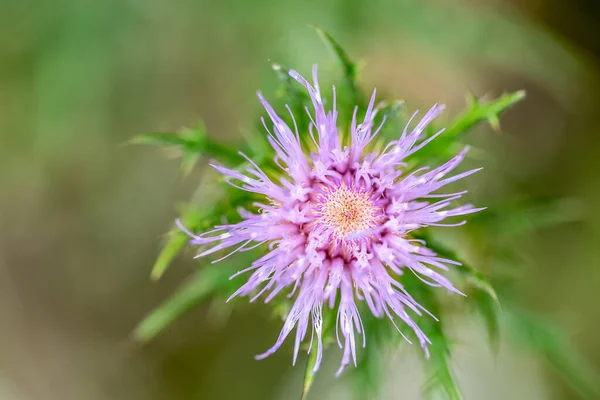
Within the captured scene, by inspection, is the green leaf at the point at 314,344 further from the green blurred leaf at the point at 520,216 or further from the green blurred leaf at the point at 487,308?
the green blurred leaf at the point at 520,216

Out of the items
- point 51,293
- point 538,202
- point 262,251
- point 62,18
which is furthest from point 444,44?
point 51,293

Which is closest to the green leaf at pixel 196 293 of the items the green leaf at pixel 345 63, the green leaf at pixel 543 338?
the green leaf at pixel 345 63

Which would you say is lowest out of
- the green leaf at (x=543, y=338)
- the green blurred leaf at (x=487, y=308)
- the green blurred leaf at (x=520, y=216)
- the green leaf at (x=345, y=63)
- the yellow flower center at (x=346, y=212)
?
the green leaf at (x=543, y=338)

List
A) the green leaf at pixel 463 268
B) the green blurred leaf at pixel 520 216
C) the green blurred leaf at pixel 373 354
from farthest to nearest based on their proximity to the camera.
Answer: the green blurred leaf at pixel 520 216 → the green blurred leaf at pixel 373 354 → the green leaf at pixel 463 268

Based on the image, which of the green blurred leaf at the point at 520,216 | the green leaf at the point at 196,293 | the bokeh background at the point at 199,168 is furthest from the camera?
the bokeh background at the point at 199,168

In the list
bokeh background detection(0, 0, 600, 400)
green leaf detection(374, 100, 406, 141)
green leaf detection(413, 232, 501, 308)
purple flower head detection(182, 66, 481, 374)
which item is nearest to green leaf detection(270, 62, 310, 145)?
purple flower head detection(182, 66, 481, 374)
